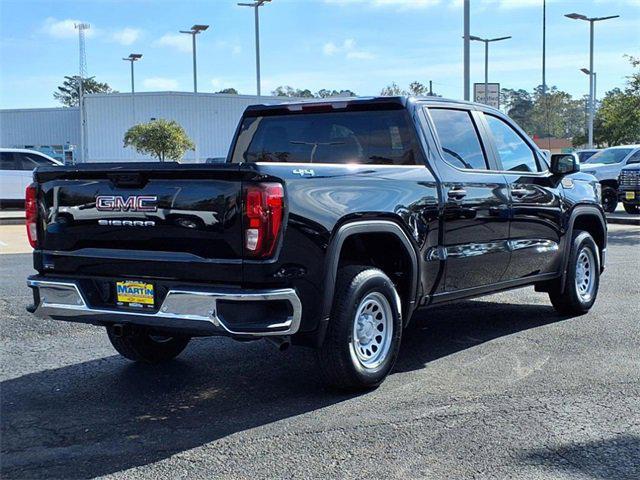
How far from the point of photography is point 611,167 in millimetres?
22750

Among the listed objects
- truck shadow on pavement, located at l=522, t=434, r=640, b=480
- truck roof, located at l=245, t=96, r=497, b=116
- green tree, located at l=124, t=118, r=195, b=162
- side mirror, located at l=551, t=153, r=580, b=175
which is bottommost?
truck shadow on pavement, located at l=522, t=434, r=640, b=480

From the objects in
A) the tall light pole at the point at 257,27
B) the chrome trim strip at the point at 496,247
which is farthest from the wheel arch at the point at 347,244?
the tall light pole at the point at 257,27

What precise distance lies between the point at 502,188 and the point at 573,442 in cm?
281

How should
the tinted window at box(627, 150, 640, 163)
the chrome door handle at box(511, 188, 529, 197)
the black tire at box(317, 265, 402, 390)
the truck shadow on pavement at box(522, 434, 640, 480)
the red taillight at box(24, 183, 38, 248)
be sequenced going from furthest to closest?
the tinted window at box(627, 150, 640, 163) < the chrome door handle at box(511, 188, 529, 197) < the red taillight at box(24, 183, 38, 248) < the black tire at box(317, 265, 402, 390) < the truck shadow on pavement at box(522, 434, 640, 480)

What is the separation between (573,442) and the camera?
14.4 feet

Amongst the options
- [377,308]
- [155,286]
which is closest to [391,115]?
[377,308]

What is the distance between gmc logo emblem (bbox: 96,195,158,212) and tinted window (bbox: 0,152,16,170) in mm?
18982

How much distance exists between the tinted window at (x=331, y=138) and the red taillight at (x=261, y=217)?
1871mm

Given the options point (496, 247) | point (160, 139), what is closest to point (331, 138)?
point (496, 247)

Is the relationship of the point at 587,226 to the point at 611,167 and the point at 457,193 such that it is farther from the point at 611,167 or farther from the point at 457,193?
the point at 611,167

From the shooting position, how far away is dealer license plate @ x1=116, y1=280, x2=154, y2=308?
475 cm

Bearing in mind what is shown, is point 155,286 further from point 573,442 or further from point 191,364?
point 573,442

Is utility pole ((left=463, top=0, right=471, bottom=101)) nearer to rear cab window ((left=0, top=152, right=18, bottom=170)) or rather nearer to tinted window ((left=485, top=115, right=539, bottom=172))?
tinted window ((left=485, top=115, right=539, bottom=172))

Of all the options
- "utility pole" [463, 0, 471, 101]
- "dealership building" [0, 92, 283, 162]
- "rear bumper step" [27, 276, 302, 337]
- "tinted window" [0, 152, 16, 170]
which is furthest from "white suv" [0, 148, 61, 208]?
"dealership building" [0, 92, 283, 162]
